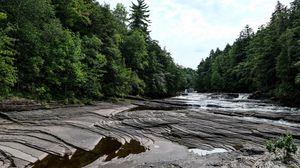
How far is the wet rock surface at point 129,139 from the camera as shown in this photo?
11484mm

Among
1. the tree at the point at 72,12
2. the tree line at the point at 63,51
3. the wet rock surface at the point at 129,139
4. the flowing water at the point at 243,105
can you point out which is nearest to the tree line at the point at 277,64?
the flowing water at the point at 243,105

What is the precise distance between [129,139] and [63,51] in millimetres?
13792

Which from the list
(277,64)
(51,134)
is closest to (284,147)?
(51,134)

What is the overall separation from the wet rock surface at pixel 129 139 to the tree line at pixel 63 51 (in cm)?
379

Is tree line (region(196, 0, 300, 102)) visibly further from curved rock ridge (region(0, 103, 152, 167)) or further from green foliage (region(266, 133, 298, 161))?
green foliage (region(266, 133, 298, 161))

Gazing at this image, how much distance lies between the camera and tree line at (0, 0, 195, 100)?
23125 mm

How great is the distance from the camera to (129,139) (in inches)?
641

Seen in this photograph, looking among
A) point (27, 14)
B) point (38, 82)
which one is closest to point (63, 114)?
point (38, 82)

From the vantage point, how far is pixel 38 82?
25953 millimetres

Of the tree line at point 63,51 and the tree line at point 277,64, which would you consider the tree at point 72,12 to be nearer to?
the tree line at point 63,51

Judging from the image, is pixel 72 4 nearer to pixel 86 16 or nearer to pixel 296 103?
pixel 86 16

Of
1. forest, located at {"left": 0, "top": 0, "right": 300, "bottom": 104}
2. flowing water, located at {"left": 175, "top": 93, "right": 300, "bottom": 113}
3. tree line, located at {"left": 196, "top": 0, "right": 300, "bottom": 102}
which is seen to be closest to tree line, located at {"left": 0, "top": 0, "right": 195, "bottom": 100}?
forest, located at {"left": 0, "top": 0, "right": 300, "bottom": 104}

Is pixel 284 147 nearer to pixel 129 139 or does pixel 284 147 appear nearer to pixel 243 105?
pixel 129 139

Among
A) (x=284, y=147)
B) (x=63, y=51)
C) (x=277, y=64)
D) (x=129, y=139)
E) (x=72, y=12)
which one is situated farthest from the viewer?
(x=277, y=64)
